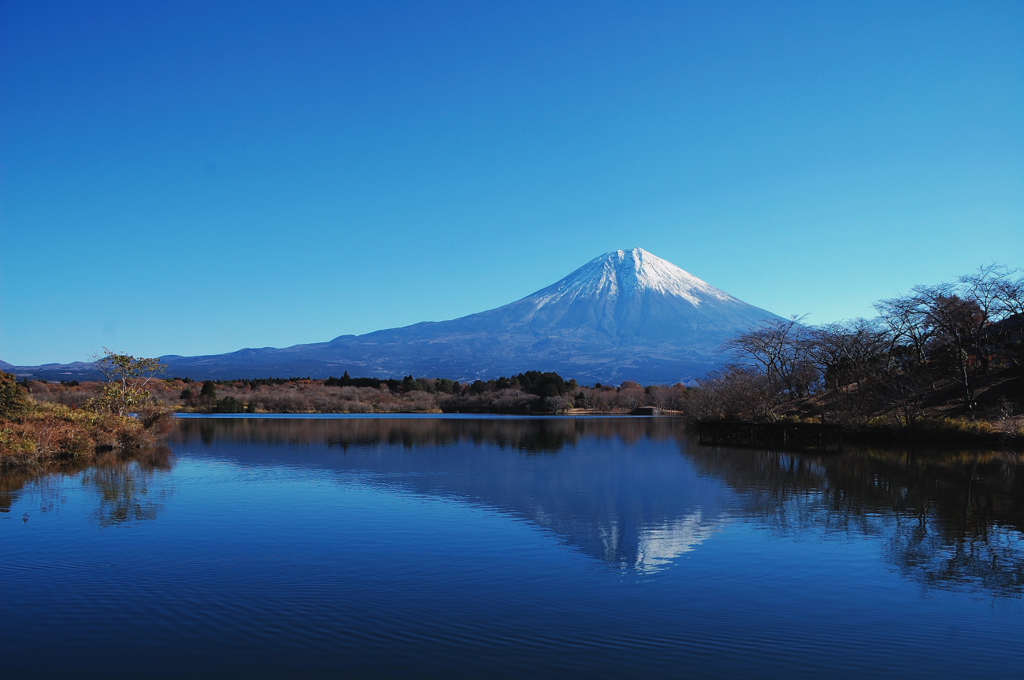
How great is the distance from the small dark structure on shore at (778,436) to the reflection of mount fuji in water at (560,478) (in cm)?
273

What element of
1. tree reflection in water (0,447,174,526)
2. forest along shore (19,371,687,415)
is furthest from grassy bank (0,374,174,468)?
forest along shore (19,371,687,415)

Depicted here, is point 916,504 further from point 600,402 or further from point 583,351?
point 583,351

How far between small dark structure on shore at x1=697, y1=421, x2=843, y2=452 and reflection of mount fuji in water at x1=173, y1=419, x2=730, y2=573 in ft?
8.96

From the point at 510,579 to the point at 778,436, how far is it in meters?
27.8

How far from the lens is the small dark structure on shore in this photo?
102 ft

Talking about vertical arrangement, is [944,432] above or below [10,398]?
below

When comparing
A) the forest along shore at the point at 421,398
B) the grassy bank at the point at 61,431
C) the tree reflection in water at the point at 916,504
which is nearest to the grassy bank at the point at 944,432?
the tree reflection in water at the point at 916,504

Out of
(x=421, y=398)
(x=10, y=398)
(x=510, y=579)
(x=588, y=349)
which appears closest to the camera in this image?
(x=510, y=579)

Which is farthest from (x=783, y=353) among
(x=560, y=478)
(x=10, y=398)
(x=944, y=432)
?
(x=10, y=398)

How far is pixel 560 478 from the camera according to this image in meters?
19.9

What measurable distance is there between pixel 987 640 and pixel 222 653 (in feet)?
22.5

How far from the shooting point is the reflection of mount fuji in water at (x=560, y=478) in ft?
38.4

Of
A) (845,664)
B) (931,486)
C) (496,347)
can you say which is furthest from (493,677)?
(496,347)

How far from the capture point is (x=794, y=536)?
11.4 metres
